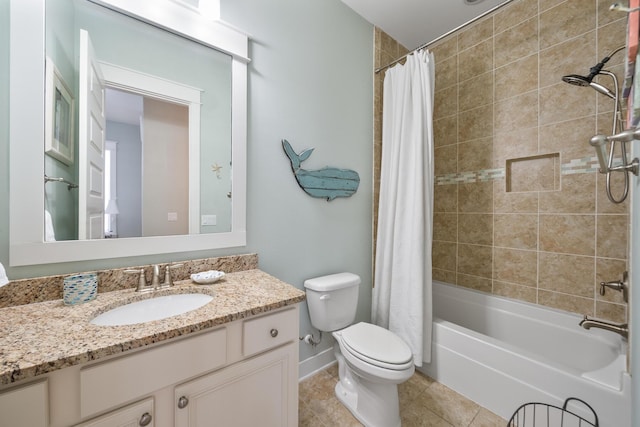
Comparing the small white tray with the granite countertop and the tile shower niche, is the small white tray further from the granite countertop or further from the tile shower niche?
the tile shower niche

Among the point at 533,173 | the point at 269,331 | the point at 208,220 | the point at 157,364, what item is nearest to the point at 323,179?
the point at 208,220

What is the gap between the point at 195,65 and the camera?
1.28 m

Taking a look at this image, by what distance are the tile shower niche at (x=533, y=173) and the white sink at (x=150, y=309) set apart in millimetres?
2171

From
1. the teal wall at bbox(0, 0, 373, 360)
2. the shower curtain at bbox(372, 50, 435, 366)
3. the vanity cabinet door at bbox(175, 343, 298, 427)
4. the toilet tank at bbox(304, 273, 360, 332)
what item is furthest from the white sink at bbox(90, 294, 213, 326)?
the shower curtain at bbox(372, 50, 435, 366)

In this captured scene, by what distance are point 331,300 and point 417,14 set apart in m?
2.20

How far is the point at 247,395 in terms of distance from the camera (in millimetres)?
904

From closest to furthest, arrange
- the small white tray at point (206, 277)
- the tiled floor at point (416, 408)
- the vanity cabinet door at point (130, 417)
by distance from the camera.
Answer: the vanity cabinet door at point (130, 417) → the small white tray at point (206, 277) → the tiled floor at point (416, 408)

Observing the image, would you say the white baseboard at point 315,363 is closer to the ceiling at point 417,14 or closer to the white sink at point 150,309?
the white sink at point 150,309

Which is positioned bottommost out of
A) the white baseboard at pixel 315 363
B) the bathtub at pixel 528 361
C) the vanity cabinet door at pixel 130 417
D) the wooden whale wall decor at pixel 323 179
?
the white baseboard at pixel 315 363

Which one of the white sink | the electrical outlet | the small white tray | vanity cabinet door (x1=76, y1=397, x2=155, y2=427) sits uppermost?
the electrical outlet

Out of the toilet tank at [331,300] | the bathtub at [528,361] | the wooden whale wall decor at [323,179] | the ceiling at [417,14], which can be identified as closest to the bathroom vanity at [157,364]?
the toilet tank at [331,300]

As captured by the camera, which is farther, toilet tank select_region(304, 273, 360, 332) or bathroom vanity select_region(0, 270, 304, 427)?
toilet tank select_region(304, 273, 360, 332)

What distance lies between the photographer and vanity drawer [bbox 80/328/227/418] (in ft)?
2.09

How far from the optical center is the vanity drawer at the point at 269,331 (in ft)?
2.92
